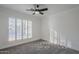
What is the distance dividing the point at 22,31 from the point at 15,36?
22 centimetres

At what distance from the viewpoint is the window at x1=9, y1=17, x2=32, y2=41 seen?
169 centimetres

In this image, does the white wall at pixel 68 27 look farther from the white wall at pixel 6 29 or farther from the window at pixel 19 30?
the window at pixel 19 30

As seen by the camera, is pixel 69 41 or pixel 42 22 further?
pixel 69 41

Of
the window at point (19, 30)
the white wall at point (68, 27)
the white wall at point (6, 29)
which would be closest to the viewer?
the window at point (19, 30)

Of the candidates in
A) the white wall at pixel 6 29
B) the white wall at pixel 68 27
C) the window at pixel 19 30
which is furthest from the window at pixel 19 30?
the white wall at pixel 68 27

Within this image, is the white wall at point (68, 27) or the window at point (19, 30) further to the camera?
the white wall at point (68, 27)

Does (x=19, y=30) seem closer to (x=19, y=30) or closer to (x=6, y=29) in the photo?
(x=19, y=30)

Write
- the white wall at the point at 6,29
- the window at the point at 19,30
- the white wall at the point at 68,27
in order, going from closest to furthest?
the window at the point at 19,30, the white wall at the point at 6,29, the white wall at the point at 68,27

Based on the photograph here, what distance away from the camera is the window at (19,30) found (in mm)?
1690

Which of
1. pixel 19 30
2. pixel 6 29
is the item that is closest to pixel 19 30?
pixel 19 30

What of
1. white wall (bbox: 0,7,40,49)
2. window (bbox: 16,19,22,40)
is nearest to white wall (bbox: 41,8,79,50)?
white wall (bbox: 0,7,40,49)
